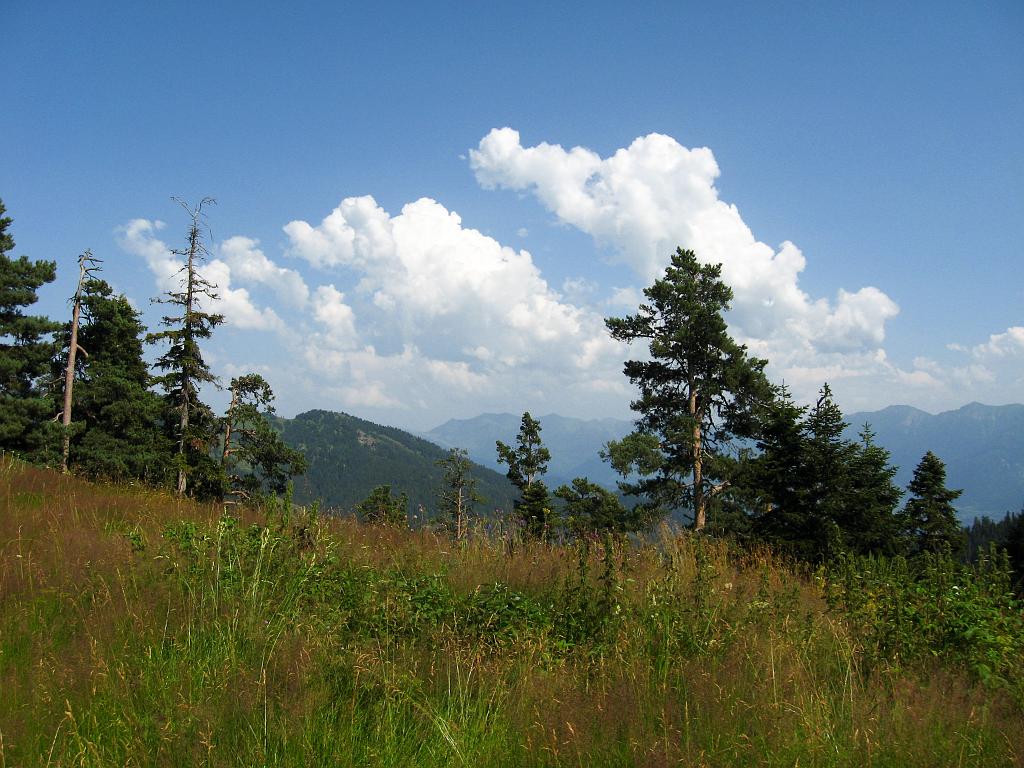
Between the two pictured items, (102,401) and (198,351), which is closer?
(198,351)

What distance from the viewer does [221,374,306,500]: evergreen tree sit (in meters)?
27.6

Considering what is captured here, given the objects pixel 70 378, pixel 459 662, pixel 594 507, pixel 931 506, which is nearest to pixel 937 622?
pixel 459 662

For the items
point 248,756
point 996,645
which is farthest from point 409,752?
point 996,645

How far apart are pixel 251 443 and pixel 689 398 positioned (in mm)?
22466

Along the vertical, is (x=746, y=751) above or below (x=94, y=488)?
below

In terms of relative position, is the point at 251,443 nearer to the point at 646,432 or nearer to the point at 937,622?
the point at 646,432

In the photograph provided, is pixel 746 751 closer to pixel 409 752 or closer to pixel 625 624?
pixel 625 624

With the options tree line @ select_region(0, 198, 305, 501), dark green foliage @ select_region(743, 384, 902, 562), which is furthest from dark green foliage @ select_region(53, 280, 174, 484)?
dark green foliage @ select_region(743, 384, 902, 562)

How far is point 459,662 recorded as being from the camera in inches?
136

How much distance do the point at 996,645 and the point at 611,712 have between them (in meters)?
2.95

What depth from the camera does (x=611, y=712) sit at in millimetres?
3018

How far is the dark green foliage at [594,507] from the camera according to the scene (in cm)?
2802

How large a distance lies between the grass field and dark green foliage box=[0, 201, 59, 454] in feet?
90.8

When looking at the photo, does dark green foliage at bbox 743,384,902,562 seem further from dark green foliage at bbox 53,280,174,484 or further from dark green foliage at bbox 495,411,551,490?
dark green foliage at bbox 53,280,174,484
